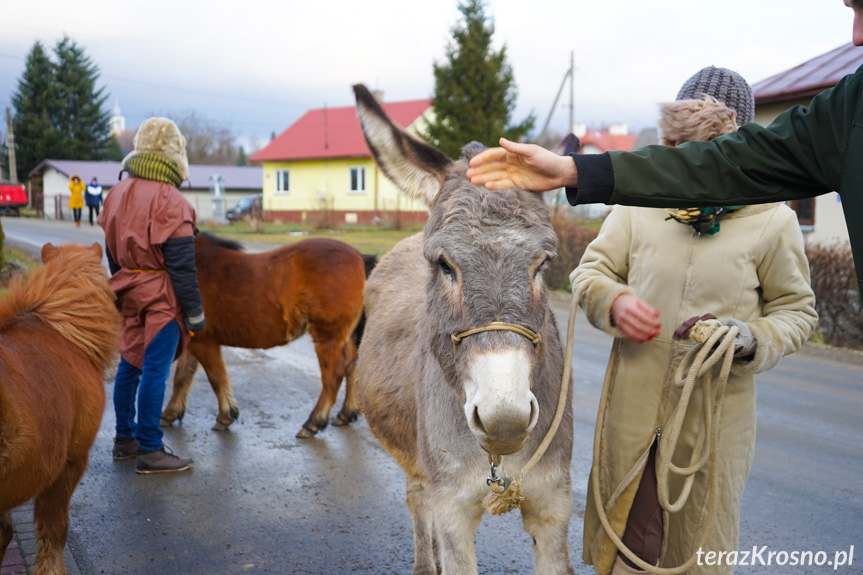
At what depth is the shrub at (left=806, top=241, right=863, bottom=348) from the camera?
9.47 meters

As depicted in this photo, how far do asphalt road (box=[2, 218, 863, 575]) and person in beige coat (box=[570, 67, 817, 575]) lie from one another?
1514 millimetres

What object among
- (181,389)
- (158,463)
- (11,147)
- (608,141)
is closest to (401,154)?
(158,463)

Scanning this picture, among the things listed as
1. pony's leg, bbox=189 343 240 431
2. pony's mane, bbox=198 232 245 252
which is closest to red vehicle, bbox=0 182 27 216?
pony's mane, bbox=198 232 245 252

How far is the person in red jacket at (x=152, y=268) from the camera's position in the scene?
498 centimetres

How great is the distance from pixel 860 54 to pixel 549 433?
16.6 m

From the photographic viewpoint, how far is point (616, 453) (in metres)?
2.59

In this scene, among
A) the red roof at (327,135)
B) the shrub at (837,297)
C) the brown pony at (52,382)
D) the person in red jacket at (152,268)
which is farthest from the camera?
the red roof at (327,135)

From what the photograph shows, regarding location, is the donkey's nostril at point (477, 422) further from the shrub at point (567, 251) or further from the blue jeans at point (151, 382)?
the shrub at point (567, 251)

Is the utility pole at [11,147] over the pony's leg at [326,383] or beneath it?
over

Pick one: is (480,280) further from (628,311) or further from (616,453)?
(616,453)

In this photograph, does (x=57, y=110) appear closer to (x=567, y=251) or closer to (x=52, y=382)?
(x=567, y=251)

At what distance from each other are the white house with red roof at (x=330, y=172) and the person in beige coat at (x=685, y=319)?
32763 millimetres

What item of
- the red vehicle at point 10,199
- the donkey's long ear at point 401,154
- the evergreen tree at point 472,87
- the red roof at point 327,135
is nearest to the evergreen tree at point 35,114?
the red vehicle at point 10,199

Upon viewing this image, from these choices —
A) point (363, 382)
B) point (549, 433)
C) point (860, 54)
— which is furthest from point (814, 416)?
point (860, 54)
